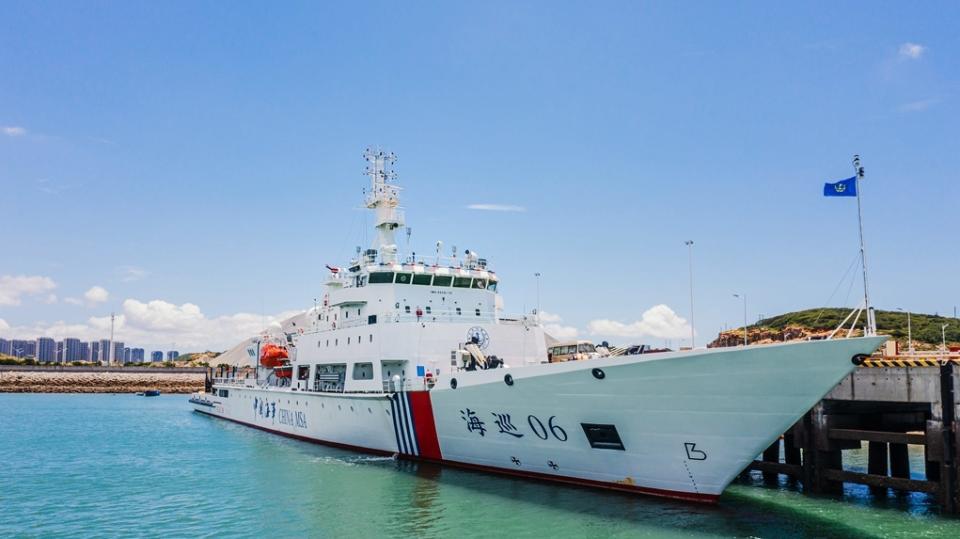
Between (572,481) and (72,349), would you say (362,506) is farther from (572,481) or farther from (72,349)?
(72,349)

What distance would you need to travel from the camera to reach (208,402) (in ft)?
132

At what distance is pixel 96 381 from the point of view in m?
72.8

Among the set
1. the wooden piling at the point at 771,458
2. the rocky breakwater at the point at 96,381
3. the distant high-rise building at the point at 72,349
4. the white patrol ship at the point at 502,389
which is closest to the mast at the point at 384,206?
the white patrol ship at the point at 502,389

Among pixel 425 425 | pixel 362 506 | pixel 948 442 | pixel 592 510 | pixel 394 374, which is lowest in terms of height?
pixel 362 506

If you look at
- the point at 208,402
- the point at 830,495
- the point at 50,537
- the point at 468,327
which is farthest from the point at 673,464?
the point at 208,402

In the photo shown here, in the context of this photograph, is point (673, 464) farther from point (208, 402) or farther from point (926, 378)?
point (208, 402)

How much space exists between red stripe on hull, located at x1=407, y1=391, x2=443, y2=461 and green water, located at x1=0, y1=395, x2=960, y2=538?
0.48 meters

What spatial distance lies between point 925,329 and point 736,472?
4209cm

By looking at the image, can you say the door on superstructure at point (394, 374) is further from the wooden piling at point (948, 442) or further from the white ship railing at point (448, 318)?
the wooden piling at point (948, 442)

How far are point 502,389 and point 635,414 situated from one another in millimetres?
3321

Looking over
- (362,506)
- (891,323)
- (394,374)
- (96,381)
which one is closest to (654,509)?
(362,506)

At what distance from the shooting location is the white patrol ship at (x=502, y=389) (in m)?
12.1

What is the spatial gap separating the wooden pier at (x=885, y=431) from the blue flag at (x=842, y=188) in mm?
4256

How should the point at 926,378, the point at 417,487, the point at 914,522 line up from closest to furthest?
the point at 914,522
the point at 926,378
the point at 417,487
